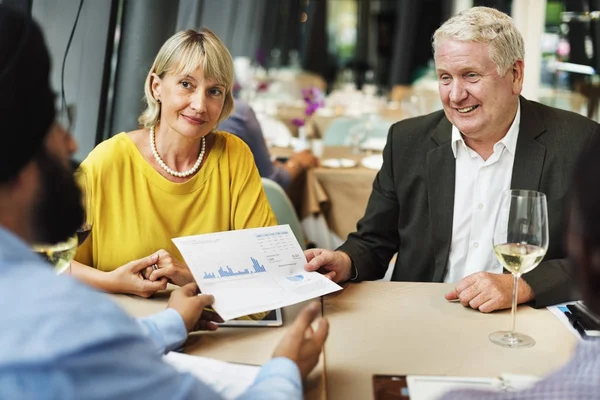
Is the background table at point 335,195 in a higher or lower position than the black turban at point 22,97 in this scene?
lower

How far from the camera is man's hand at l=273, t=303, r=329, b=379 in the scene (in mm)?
1346

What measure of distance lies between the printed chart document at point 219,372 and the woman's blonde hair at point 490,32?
4.60 feet

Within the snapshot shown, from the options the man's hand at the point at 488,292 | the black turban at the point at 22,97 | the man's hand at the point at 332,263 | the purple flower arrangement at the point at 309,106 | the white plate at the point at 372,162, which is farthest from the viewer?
the purple flower arrangement at the point at 309,106

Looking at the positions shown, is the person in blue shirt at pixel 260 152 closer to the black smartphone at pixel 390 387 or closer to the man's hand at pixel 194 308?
the man's hand at pixel 194 308

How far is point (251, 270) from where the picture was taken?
180 cm

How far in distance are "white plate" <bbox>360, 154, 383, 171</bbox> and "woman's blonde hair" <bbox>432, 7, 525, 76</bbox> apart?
2176mm

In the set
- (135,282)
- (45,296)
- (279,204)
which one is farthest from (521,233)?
(279,204)

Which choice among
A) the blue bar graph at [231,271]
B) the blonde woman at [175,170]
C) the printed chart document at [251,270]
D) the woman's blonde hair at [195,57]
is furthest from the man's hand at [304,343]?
the woman's blonde hair at [195,57]

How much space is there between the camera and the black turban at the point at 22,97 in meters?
0.99

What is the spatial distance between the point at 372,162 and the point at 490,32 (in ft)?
7.81

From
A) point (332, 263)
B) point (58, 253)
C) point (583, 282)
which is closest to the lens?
point (583, 282)

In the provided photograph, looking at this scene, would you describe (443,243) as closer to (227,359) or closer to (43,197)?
(227,359)

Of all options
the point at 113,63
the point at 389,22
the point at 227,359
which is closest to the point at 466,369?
the point at 227,359

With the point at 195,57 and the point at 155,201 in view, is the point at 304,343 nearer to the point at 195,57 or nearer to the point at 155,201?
the point at 155,201
